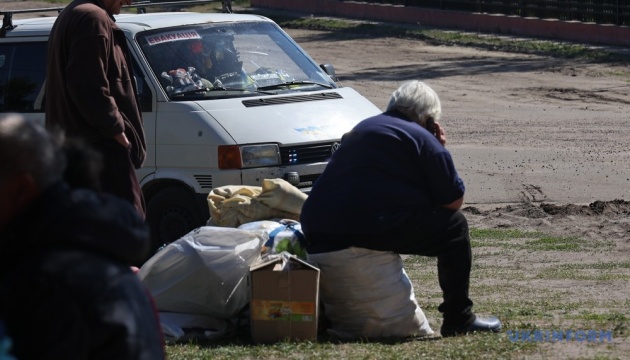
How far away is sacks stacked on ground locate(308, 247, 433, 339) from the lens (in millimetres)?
6199

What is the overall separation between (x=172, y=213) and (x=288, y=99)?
4.16 feet

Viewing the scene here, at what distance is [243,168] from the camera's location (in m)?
8.02

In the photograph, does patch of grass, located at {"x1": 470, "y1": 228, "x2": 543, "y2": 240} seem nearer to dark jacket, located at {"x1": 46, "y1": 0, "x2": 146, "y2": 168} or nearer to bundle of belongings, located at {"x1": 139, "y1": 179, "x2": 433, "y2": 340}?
bundle of belongings, located at {"x1": 139, "y1": 179, "x2": 433, "y2": 340}

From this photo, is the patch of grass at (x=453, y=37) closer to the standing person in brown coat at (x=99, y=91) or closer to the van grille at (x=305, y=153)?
the van grille at (x=305, y=153)

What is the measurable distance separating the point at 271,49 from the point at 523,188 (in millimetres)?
4098

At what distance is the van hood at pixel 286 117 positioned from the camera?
8109 mm

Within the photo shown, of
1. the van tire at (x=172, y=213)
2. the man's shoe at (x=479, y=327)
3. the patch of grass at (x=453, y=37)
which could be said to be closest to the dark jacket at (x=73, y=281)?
the man's shoe at (x=479, y=327)

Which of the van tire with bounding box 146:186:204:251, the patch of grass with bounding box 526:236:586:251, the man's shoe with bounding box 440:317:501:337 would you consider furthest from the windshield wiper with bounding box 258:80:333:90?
the man's shoe with bounding box 440:317:501:337

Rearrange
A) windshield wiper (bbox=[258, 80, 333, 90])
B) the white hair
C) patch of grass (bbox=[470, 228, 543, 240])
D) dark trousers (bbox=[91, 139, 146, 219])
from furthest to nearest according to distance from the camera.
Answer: patch of grass (bbox=[470, 228, 543, 240]), windshield wiper (bbox=[258, 80, 333, 90]), the white hair, dark trousers (bbox=[91, 139, 146, 219])

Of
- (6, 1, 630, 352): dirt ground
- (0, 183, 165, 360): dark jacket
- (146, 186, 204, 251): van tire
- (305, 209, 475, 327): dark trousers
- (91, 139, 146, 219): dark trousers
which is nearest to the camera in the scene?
(0, 183, 165, 360): dark jacket

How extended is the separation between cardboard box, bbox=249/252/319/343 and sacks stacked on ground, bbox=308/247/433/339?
0.83 feet

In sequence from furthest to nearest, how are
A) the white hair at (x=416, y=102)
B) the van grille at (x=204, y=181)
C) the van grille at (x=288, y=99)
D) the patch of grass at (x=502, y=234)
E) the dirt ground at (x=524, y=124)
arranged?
the dirt ground at (x=524, y=124), the patch of grass at (x=502, y=234), the van grille at (x=288, y=99), the van grille at (x=204, y=181), the white hair at (x=416, y=102)

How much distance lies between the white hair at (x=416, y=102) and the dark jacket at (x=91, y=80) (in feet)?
4.97

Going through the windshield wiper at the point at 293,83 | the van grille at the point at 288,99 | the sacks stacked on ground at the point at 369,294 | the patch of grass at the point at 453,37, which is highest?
the windshield wiper at the point at 293,83
